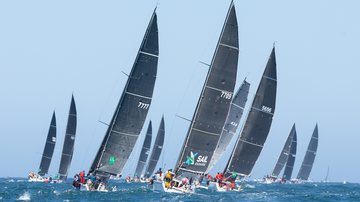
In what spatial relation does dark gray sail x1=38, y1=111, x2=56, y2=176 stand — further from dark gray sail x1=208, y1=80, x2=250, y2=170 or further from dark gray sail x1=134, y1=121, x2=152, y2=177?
dark gray sail x1=208, y1=80, x2=250, y2=170

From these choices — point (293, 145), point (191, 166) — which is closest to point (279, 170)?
point (293, 145)

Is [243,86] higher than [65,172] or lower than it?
higher

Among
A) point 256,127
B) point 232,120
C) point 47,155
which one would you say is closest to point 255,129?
point 256,127

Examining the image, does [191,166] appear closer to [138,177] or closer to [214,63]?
[214,63]

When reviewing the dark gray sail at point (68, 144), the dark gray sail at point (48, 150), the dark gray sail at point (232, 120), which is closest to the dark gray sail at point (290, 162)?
the dark gray sail at point (48, 150)

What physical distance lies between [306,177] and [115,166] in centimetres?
7655

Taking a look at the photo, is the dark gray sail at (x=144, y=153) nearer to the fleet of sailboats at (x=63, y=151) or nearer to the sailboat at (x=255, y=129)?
the fleet of sailboats at (x=63, y=151)

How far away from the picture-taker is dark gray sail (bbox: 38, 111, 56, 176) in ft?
289

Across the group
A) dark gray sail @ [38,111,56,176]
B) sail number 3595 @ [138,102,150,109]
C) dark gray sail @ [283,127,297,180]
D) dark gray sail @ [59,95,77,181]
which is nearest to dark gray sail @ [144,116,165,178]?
dark gray sail @ [38,111,56,176]

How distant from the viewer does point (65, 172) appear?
85.6 m

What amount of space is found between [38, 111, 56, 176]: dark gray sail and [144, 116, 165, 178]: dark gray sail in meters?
14.8

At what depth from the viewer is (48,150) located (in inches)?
3524

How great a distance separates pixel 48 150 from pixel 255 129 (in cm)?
3385

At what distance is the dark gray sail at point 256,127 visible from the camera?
6106cm
